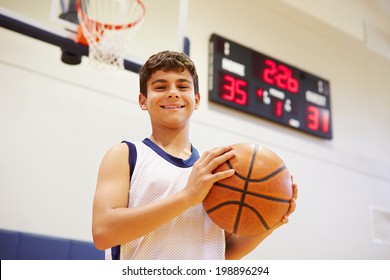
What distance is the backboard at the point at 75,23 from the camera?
2.69 meters

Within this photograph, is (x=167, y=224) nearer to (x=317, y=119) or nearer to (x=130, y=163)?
(x=130, y=163)

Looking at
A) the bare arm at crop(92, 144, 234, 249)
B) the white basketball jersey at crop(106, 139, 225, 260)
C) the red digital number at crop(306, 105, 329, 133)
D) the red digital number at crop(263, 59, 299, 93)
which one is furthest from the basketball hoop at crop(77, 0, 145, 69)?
the red digital number at crop(306, 105, 329, 133)

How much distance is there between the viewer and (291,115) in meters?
4.42

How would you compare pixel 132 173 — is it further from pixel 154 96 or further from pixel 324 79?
pixel 324 79

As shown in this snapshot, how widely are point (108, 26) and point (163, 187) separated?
194cm

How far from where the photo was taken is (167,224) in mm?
1331

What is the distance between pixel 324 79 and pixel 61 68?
2.74m

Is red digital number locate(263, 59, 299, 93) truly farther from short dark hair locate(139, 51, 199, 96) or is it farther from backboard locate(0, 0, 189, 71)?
short dark hair locate(139, 51, 199, 96)

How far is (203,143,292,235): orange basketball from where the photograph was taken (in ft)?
4.25

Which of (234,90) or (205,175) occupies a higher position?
(234,90)

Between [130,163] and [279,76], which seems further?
[279,76]

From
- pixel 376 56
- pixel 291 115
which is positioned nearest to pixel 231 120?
pixel 291 115

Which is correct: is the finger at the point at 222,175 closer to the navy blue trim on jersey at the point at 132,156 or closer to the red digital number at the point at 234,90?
the navy blue trim on jersey at the point at 132,156

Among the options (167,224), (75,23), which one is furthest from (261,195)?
(75,23)
